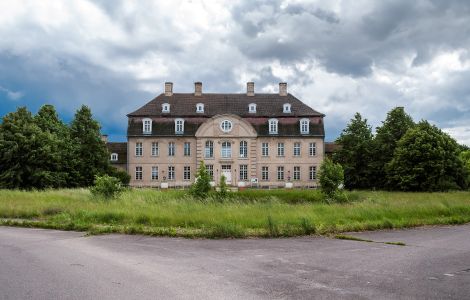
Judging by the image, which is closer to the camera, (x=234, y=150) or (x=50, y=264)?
(x=50, y=264)

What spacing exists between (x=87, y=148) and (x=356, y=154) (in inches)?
1120

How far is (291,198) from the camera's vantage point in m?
35.6

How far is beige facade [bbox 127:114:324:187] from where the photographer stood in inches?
2133

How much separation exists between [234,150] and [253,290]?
48.1 meters

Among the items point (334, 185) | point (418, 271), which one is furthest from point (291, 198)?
point (418, 271)

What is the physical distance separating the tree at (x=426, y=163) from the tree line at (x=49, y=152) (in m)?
29.1

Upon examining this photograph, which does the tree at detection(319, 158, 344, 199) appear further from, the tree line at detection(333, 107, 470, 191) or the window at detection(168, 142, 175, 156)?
the window at detection(168, 142, 175, 156)

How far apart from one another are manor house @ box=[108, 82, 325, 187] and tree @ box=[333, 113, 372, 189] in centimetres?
497

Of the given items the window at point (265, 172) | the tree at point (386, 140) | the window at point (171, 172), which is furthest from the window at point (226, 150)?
the tree at point (386, 140)

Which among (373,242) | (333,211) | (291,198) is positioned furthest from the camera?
(291,198)

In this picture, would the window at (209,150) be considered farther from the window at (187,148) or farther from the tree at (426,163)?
the tree at (426,163)

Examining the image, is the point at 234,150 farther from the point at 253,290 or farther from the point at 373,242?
the point at 253,290

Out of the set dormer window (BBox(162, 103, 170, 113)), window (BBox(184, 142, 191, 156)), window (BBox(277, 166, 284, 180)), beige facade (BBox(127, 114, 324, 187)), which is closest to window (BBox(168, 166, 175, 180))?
beige facade (BBox(127, 114, 324, 187))

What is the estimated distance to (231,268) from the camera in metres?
7.88
